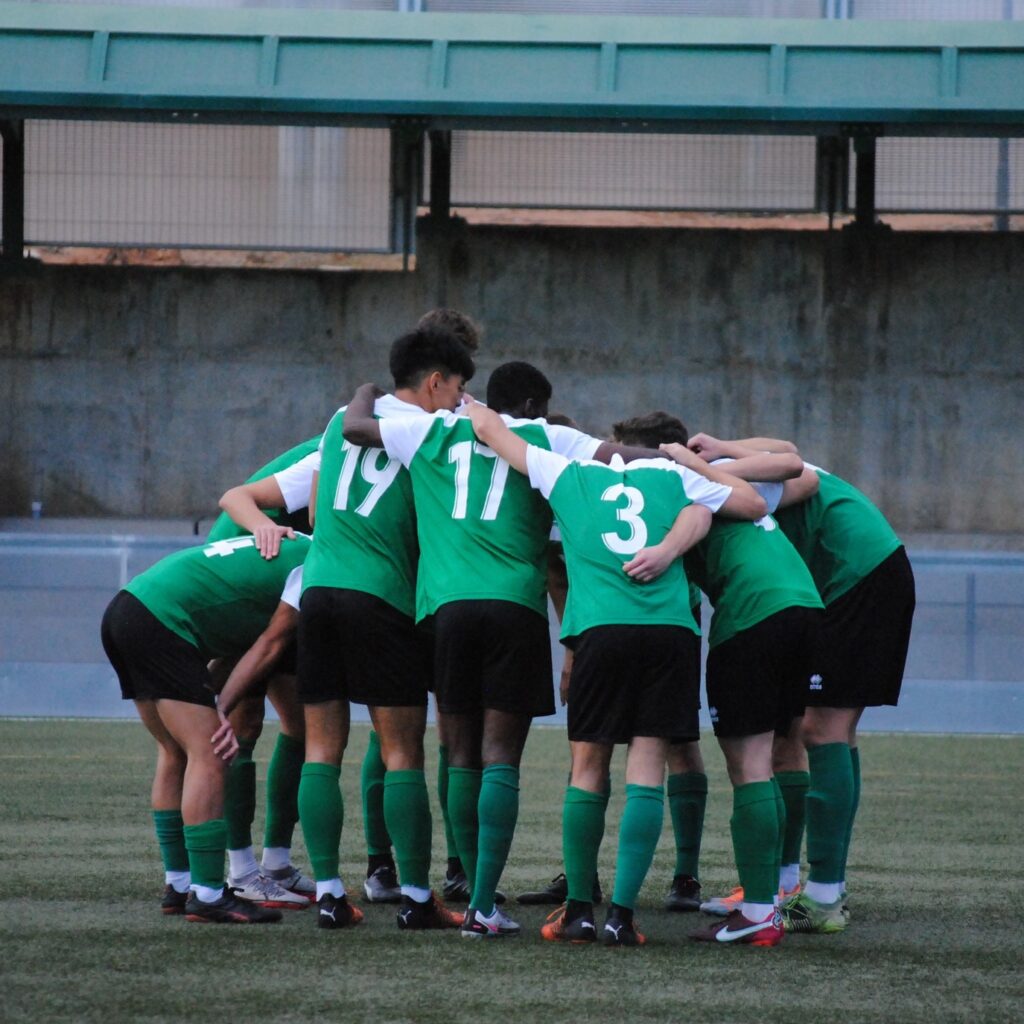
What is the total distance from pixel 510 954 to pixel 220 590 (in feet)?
4.80

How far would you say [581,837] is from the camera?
472cm

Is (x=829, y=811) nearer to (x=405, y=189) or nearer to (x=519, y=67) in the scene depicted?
(x=519, y=67)

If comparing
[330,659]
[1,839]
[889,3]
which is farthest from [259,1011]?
[889,3]

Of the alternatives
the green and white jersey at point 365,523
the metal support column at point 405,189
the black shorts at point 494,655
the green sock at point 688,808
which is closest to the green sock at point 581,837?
the black shorts at point 494,655

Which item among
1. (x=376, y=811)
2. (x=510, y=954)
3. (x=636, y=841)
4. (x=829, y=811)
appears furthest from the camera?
(x=376, y=811)

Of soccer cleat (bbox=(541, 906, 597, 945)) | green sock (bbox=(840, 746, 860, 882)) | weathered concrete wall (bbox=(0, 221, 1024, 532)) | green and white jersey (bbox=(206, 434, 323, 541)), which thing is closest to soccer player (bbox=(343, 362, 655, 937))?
soccer cleat (bbox=(541, 906, 597, 945))

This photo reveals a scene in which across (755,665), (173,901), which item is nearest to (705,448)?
(755,665)

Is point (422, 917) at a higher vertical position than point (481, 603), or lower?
lower

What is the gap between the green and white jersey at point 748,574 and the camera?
498cm

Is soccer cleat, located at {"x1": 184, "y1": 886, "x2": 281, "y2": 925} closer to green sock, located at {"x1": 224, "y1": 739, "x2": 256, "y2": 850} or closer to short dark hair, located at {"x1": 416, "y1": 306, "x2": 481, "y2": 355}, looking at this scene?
green sock, located at {"x1": 224, "y1": 739, "x2": 256, "y2": 850}

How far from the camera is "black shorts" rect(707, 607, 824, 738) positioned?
4.91 meters

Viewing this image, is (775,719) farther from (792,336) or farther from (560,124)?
(792,336)

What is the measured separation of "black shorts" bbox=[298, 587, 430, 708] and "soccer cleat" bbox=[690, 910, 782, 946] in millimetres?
1138

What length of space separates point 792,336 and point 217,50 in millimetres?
6129
